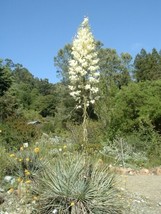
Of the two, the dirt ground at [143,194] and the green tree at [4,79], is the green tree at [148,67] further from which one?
the dirt ground at [143,194]

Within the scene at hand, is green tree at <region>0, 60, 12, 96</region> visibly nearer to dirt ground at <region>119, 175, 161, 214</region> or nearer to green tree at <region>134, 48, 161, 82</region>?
green tree at <region>134, 48, 161, 82</region>

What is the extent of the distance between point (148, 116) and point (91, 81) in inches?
364

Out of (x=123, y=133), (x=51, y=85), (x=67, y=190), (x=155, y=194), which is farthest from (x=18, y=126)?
(x=51, y=85)

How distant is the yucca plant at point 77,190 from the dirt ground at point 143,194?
0.52m

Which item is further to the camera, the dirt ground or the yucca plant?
the dirt ground

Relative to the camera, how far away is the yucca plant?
18.0 ft

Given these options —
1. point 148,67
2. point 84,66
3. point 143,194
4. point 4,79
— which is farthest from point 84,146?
point 148,67

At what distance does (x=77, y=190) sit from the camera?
5.53m

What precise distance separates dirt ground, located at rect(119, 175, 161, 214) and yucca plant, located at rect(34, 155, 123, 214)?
20.5 inches

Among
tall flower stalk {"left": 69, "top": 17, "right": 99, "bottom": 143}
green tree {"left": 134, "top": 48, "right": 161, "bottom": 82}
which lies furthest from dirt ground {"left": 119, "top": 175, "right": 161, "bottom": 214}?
green tree {"left": 134, "top": 48, "right": 161, "bottom": 82}

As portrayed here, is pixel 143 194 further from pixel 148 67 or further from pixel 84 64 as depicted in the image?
pixel 148 67

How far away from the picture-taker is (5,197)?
622cm

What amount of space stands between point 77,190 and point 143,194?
2692mm

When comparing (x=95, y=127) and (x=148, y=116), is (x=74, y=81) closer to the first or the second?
(x=148, y=116)
